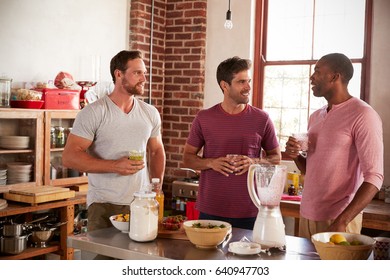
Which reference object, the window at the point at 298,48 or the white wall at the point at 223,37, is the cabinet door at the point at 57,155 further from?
the window at the point at 298,48

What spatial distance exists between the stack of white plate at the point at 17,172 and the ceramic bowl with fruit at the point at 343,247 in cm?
256

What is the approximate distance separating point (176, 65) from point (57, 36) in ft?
4.00

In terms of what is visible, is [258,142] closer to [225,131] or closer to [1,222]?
[225,131]

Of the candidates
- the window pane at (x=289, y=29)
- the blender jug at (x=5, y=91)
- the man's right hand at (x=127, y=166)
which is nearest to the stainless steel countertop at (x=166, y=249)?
the man's right hand at (x=127, y=166)

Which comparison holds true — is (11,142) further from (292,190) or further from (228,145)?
(292,190)

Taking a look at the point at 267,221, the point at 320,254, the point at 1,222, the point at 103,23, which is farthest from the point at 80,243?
the point at 103,23

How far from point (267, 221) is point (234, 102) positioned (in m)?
0.94

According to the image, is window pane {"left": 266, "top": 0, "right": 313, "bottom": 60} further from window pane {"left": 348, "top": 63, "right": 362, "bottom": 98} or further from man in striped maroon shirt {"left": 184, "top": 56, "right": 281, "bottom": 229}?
man in striped maroon shirt {"left": 184, "top": 56, "right": 281, "bottom": 229}

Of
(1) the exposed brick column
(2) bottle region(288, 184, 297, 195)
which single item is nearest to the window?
(1) the exposed brick column

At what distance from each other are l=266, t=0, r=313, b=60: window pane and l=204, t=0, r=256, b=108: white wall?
0.18 meters

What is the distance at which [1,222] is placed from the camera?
12.2 feet

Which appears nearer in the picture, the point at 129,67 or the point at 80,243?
the point at 80,243

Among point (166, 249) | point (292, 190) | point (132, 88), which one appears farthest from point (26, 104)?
point (166, 249)

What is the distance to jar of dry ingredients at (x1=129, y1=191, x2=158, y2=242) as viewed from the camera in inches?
82.0
